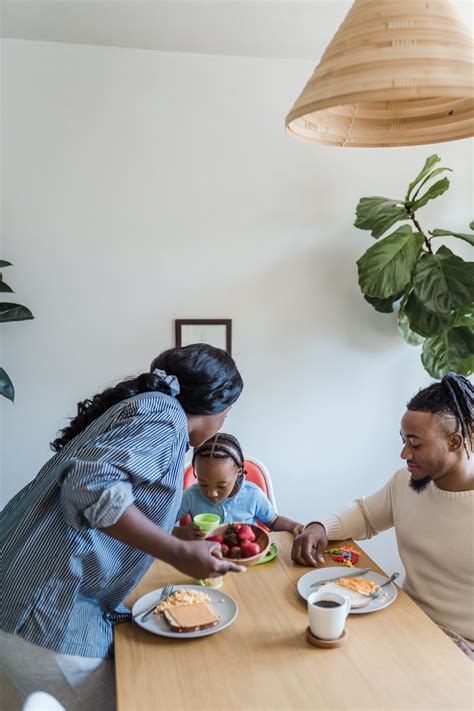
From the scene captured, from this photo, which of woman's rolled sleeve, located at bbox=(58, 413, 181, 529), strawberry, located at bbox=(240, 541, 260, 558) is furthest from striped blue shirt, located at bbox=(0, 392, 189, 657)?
strawberry, located at bbox=(240, 541, 260, 558)

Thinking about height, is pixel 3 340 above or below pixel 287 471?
above

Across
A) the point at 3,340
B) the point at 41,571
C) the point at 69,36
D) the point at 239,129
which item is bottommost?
the point at 41,571

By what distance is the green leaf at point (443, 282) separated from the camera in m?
2.56

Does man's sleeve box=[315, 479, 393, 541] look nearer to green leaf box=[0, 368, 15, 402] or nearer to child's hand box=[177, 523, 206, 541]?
child's hand box=[177, 523, 206, 541]

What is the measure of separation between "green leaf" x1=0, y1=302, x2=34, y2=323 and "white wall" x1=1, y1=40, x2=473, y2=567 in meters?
0.20

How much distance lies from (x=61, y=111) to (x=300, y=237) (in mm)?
1153

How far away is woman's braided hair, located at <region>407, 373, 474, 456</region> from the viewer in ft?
6.18

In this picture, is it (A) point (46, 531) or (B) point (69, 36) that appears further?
(B) point (69, 36)

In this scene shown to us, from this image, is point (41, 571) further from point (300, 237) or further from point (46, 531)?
point (300, 237)

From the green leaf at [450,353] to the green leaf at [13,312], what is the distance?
1.62 meters

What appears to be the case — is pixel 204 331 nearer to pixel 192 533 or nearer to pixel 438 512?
pixel 192 533

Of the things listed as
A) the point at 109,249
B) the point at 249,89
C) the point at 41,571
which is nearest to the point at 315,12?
the point at 249,89

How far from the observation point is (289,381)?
3.10m

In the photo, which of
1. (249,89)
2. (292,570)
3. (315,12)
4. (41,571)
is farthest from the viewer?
(249,89)
